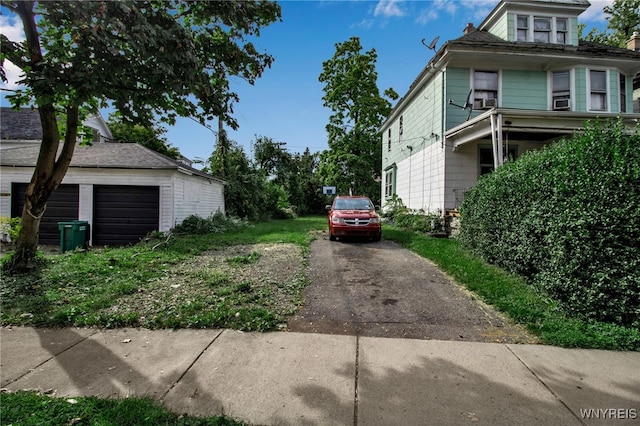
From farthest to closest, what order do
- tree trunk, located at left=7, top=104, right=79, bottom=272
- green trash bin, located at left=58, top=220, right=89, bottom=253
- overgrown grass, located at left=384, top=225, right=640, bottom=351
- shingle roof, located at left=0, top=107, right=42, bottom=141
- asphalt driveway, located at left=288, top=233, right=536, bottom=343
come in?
1. shingle roof, located at left=0, top=107, right=42, bottom=141
2. green trash bin, located at left=58, top=220, right=89, bottom=253
3. tree trunk, located at left=7, top=104, right=79, bottom=272
4. asphalt driveway, located at left=288, top=233, right=536, bottom=343
5. overgrown grass, located at left=384, top=225, right=640, bottom=351

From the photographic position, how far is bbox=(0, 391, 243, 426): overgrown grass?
216 centimetres

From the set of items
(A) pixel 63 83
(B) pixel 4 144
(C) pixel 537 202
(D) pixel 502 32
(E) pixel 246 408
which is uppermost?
(D) pixel 502 32

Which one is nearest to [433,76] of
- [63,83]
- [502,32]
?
[502,32]

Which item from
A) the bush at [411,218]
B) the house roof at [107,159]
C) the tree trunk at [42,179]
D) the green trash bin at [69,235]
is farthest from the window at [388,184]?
the tree trunk at [42,179]

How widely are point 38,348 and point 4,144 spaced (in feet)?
78.3

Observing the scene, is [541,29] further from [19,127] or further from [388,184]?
[19,127]

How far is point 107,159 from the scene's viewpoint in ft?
38.5

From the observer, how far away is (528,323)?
3885 millimetres

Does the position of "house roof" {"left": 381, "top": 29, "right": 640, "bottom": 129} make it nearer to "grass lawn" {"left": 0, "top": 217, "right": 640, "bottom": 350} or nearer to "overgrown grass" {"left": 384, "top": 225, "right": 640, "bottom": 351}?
"grass lawn" {"left": 0, "top": 217, "right": 640, "bottom": 350}

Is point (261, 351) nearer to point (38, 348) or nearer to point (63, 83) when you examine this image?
point (38, 348)

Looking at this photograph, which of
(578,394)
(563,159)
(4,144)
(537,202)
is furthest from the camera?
(4,144)

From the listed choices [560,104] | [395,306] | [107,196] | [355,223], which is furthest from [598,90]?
[107,196]

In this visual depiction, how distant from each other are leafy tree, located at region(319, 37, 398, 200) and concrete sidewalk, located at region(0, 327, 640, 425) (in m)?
22.2

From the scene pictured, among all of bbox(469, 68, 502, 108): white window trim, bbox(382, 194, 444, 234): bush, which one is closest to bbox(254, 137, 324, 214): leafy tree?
bbox(382, 194, 444, 234): bush
